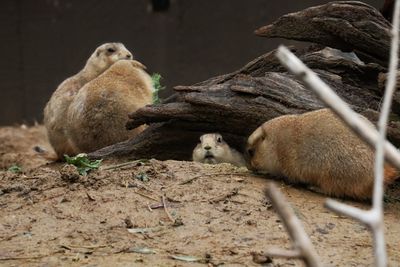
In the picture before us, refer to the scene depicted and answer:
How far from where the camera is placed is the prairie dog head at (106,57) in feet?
30.5

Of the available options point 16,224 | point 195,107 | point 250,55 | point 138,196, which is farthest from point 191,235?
point 250,55

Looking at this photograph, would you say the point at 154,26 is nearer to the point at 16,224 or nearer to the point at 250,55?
the point at 250,55

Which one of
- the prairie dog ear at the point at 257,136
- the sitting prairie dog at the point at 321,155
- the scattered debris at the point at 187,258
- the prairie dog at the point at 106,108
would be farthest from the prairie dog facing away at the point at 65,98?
the scattered debris at the point at 187,258

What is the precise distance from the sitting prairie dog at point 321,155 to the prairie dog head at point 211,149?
115 cm

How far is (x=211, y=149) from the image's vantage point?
6781 mm

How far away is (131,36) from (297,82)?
7341 millimetres

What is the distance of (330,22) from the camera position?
6.00 m

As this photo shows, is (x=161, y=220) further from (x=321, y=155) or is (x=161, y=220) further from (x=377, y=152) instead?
(x=377, y=152)

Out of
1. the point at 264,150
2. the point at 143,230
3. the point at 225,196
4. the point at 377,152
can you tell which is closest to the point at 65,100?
the point at 264,150

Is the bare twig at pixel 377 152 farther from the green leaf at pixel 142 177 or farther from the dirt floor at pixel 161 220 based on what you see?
the green leaf at pixel 142 177

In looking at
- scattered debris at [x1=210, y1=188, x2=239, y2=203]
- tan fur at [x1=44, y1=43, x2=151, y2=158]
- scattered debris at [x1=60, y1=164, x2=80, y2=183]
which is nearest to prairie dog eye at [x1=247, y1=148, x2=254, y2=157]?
scattered debris at [x1=210, y1=188, x2=239, y2=203]

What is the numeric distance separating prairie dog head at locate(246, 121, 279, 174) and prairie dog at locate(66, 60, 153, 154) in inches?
85.5

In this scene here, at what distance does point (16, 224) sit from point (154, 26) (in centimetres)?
881

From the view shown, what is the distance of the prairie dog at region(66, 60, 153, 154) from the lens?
7.59 meters
